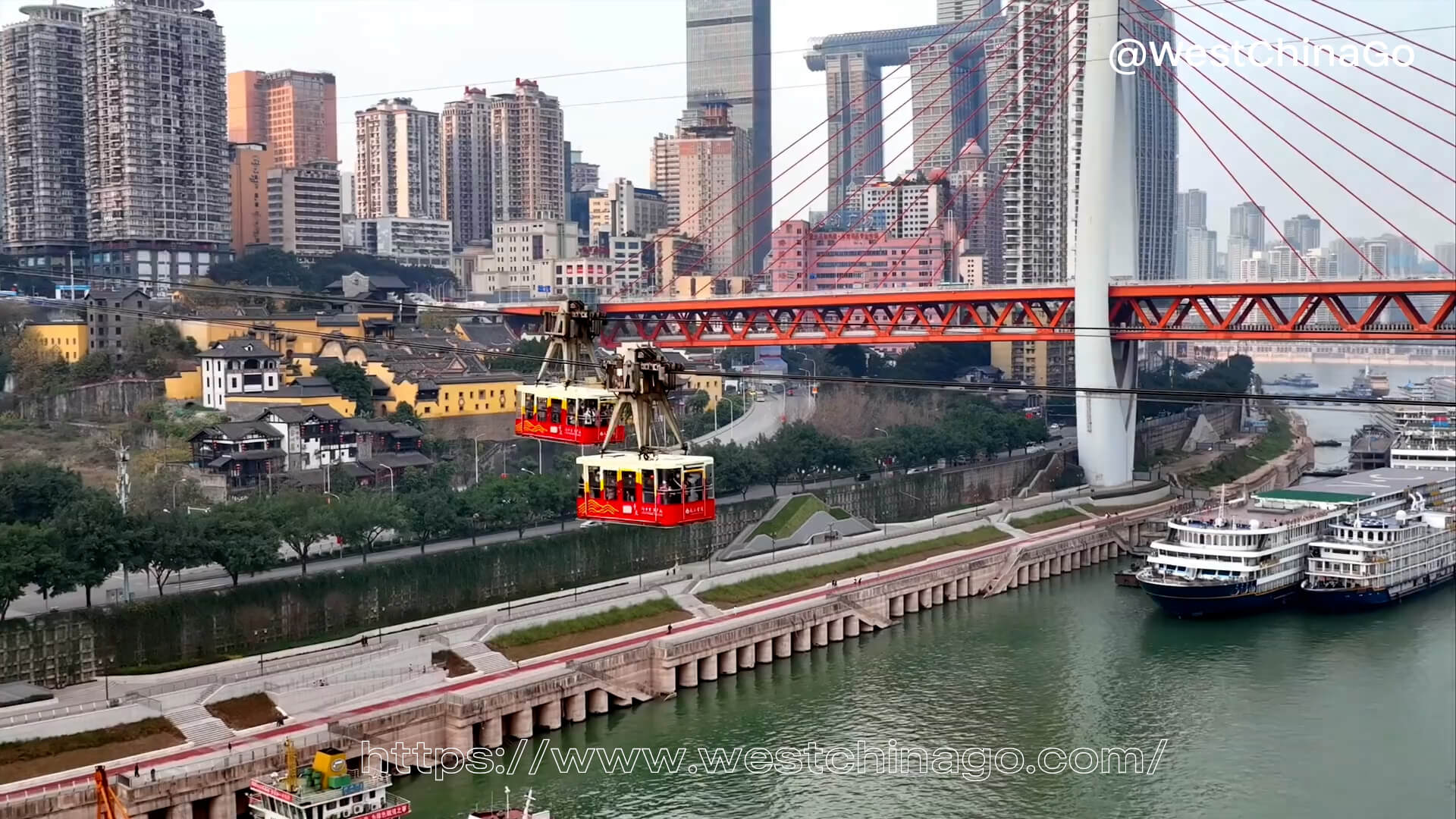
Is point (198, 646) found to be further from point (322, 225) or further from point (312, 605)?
point (322, 225)

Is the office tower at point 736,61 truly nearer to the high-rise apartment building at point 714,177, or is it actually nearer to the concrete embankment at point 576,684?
the high-rise apartment building at point 714,177

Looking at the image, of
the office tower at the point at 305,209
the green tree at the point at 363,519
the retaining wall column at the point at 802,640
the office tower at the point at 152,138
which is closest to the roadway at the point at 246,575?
the green tree at the point at 363,519

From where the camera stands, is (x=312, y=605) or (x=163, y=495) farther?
(x=163, y=495)

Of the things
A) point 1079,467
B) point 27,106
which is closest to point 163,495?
point 1079,467

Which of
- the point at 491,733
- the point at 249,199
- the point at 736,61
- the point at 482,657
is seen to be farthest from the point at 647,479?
the point at 736,61

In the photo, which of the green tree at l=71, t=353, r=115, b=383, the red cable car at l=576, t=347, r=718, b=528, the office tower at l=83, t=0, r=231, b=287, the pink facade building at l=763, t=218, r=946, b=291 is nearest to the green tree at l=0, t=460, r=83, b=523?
the green tree at l=71, t=353, r=115, b=383

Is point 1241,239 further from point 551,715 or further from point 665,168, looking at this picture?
point 551,715
